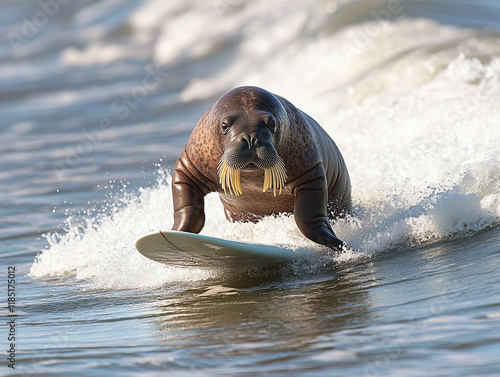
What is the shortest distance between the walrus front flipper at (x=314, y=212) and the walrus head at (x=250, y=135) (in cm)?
21

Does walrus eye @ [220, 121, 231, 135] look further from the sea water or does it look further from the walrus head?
the sea water

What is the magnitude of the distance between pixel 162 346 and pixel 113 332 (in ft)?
2.28

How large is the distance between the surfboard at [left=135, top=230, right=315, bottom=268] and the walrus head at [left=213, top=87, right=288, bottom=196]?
0.48 m

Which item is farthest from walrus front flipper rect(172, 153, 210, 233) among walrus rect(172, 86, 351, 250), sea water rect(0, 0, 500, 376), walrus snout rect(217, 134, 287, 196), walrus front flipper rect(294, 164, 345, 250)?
walrus front flipper rect(294, 164, 345, 250)

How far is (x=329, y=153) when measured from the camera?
276 inches

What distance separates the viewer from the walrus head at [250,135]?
5.79m

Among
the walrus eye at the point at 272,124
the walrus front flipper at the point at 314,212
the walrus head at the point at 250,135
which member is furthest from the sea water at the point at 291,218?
the walrus eye at the point at 272,124

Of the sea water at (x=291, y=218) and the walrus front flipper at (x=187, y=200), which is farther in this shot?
the walrus front flipper at (x=187, y=200)

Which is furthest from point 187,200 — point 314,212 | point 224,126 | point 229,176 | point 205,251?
point 314,212

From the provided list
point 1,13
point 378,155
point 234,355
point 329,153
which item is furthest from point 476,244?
point 1,13

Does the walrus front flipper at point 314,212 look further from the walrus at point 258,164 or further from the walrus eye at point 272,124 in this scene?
the walrus eye at point 272,124

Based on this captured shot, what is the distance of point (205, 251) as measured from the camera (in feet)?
19.9

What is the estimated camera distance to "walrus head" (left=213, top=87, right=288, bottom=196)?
19.0 feet

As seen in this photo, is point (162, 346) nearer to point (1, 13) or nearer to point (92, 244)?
point (92, 244)
